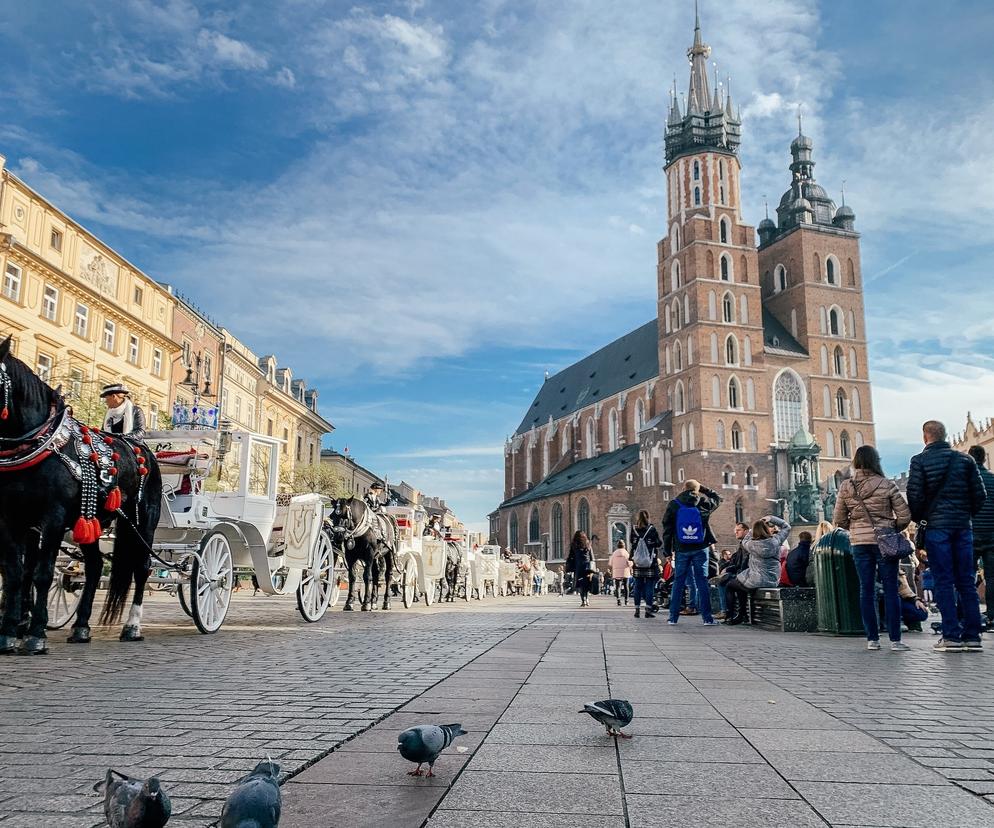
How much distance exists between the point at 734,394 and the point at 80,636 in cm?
5391

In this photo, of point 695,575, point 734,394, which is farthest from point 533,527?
point 695,575

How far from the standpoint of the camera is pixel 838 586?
380 inches

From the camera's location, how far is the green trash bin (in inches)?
373

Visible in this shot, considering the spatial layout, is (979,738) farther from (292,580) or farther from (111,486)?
(292,580)

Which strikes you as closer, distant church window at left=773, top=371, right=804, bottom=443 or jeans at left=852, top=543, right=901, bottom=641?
jeans at left=852, top=543, right=901, bottom=641

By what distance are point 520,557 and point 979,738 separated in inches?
1553

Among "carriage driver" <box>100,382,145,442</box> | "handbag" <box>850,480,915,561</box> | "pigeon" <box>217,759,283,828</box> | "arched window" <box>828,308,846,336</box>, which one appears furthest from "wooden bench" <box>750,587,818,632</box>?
"arched window" <box>828,308,846,336</box>

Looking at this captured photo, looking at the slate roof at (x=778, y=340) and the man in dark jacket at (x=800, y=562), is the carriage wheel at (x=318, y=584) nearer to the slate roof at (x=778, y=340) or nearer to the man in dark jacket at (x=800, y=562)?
the man in dark jacket at (x=800, y=562)

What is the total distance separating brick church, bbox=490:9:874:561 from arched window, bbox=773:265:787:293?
106 mm

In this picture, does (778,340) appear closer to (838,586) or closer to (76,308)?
(76,308)

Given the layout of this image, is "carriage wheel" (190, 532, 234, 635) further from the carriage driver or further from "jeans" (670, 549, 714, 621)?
"jeans" (670, 549, 714, 621)

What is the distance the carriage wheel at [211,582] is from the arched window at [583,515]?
172 ft

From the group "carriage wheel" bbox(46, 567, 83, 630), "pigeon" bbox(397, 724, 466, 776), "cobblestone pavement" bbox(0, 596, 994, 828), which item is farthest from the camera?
"carriage wheel" bbox(46, 567, 83, 630)

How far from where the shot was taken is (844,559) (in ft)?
31.0
